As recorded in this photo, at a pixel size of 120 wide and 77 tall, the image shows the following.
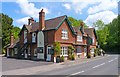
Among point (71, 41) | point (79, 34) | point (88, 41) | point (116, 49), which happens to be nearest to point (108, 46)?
point (116, 49)

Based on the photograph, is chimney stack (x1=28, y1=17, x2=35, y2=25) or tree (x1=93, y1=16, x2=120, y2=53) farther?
tree (x1=93, y1=16, x2=120, y2=53)

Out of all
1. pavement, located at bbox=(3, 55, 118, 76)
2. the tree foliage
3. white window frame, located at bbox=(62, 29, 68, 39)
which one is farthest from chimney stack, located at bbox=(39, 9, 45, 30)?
the tree foliage

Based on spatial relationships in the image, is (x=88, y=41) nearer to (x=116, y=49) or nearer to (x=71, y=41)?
(x=71, y=41)

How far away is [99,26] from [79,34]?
155 feet

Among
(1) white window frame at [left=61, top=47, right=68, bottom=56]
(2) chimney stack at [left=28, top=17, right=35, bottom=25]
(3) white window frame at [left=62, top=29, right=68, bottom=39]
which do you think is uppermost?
(2) chimney stack at [left=28, top=17, right=35, bottom=25]

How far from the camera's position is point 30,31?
4559 cm

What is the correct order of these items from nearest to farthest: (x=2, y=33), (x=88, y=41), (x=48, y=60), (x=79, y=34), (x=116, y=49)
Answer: (x=48, y=60)
(x=79, y=34)
(x=88, y=41)
(x=2, y=33)
(x=116, y=49)

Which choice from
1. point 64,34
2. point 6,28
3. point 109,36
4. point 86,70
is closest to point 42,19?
point 64,34

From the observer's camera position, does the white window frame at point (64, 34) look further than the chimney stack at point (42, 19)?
Yes

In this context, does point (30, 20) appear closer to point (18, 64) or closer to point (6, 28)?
point (18, 64)

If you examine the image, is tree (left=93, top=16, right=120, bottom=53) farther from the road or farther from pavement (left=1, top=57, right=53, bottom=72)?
the road

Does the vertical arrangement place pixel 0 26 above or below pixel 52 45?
above

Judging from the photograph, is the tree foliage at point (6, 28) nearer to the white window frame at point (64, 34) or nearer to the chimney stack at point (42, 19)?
the chimney stack at point (42, 19)

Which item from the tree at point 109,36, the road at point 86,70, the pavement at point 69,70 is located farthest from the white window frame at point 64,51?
the tree at point 109,36
